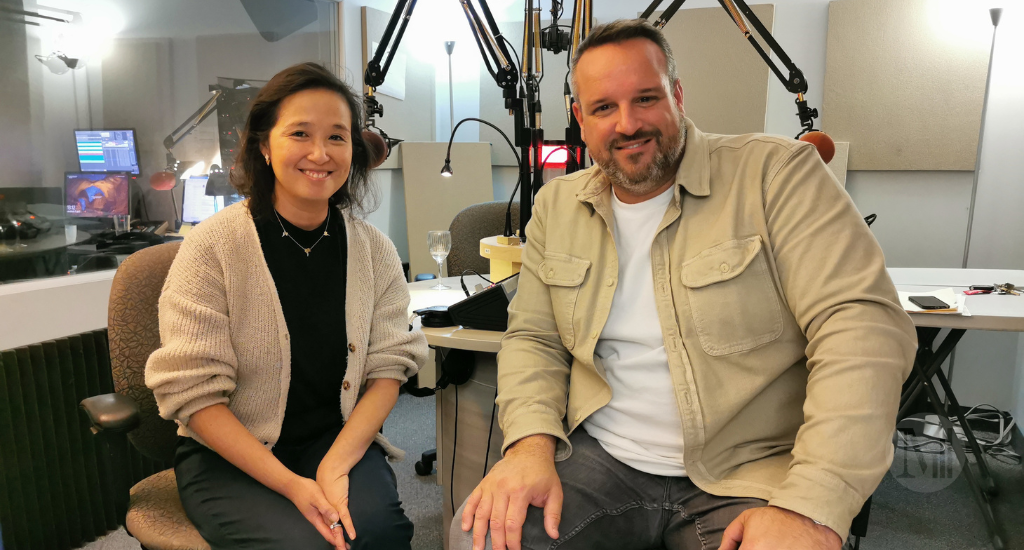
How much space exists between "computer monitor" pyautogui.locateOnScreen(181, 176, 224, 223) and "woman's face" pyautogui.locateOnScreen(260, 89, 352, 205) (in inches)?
70.8

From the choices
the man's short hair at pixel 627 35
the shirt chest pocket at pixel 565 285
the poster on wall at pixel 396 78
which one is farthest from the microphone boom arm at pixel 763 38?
the poster on wall at pixel 396 78

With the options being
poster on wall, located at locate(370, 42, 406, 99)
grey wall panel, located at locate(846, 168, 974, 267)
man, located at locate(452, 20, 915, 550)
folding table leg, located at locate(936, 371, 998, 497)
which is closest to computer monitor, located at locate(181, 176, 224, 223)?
poster on wall, located at locate(370, 42, 406, 99)

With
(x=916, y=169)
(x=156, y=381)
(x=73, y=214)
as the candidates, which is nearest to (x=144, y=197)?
(x=73, y=214)

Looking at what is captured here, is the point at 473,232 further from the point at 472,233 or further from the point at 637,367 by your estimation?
the point at 637,367

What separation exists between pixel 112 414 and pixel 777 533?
4.29 feet

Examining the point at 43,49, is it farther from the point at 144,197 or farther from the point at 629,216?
the point at 629,216

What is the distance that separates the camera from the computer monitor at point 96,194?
8.21ft

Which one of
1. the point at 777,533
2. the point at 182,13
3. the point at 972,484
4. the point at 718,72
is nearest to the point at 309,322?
the point at 777,533

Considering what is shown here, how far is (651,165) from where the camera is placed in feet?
4.55

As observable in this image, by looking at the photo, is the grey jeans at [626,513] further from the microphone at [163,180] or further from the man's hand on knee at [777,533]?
the microphone at [163,180]

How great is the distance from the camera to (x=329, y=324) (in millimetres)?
1541

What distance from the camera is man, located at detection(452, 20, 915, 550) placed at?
1.10 metres

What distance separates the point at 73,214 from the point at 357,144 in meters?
1.51

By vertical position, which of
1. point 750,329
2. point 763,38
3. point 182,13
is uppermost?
point 182,13
